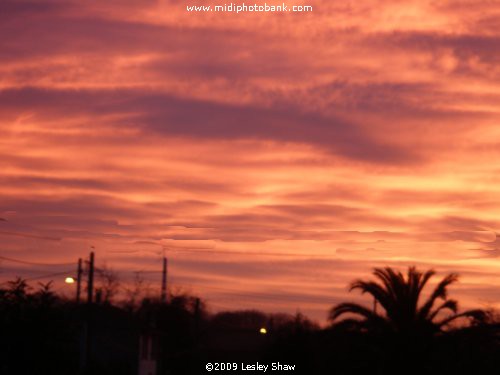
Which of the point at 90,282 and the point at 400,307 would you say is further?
the point at 90,282

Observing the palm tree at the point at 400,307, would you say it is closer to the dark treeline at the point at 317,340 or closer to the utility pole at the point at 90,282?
→ the dark treeline at the point at 317,340

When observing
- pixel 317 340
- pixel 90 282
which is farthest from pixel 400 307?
pixel 90 282

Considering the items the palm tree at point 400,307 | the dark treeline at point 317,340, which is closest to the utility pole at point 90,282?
the dark treeline at point 317,340

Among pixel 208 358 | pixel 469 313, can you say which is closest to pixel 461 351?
pixel 469 313

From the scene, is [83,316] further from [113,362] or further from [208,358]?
[208,358]

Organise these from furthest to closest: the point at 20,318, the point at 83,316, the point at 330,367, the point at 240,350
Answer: the point at 240,350, the point at 83,316, the point at 330,367, the point at 20,318

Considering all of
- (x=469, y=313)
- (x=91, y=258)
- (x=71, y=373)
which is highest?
(x=91, y=258)

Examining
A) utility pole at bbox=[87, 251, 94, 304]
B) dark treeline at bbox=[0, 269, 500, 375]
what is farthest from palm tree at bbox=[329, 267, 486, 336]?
utility pole at bbox=[87, 251, 94, 304]

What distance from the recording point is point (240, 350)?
5703cm

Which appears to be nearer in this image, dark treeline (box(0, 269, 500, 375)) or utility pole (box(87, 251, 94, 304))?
dark treeline (box(0, 269, 500, 375))

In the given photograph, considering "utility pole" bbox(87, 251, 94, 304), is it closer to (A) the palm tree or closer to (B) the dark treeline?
→ (B) the dark treeline

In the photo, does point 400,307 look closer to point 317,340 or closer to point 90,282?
point 317,340

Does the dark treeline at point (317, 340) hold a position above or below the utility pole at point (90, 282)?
below

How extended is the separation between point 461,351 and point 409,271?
3867 mm
